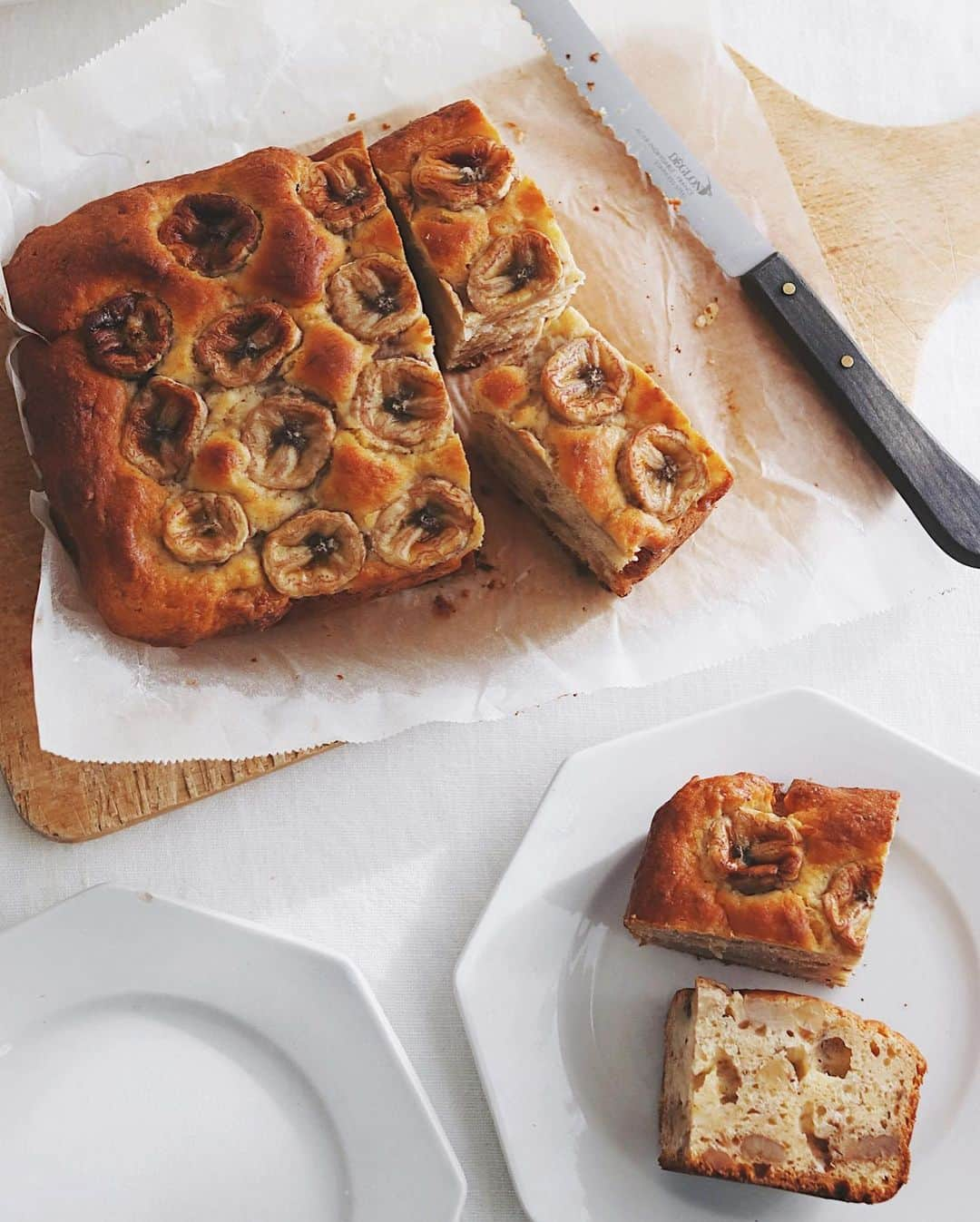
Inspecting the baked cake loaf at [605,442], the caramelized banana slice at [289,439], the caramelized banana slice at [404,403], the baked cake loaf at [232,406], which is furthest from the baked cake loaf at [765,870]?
the caramelized banana slice at [289,439]

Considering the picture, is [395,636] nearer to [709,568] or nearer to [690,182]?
[709,568]

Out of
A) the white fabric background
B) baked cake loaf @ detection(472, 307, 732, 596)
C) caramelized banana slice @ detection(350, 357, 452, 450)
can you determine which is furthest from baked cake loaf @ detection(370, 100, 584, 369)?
the white fabric background

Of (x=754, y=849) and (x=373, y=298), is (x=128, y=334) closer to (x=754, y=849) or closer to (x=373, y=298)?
(x=373, y=298)

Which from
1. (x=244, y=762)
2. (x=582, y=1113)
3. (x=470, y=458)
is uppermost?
(x=470, y=458)

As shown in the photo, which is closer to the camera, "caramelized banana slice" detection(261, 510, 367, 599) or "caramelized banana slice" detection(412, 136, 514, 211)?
"caramelized banana slice" detection(261, 510, 367, 599)

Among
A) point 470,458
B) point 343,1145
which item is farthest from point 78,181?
point 343,1145

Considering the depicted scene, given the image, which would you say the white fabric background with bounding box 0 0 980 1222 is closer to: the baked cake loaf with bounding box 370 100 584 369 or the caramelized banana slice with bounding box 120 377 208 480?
the caramelized banana slice with bounding box 120 377 208 480
